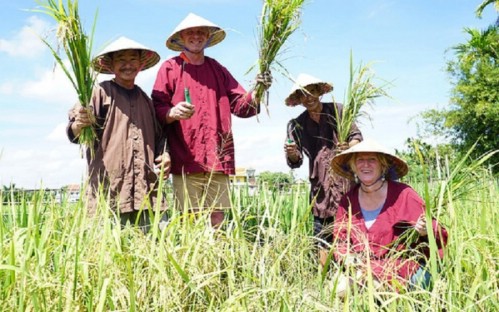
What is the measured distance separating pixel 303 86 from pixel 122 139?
45.4 inches

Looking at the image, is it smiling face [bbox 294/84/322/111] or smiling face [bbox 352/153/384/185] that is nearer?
smiling face [bbox 352/153/384/185]

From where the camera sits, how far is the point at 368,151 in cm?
294

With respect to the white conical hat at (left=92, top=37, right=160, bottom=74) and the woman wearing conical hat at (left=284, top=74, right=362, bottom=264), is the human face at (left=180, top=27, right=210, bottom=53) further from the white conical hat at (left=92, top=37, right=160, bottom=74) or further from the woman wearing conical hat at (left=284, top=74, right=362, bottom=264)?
the woman wearing conical hat at (left=284, top=74, right=362, bottom=264)

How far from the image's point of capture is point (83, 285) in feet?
6.48

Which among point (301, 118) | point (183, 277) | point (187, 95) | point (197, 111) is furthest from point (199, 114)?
point (183, 277)

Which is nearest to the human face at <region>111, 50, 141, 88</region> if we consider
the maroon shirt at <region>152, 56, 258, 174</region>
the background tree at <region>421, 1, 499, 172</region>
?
the maroon shirt at <region>152, 56, 258, 174</region>

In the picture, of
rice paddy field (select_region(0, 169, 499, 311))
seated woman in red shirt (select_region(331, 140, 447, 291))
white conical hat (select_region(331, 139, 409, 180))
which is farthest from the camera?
white conical hat (select_region(331, 139, 409, 180))

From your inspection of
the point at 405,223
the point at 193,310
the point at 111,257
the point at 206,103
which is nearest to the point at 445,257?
the point at 405,223

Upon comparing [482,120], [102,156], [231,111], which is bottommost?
[102,156]

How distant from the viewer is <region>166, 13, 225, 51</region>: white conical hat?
3279 mm

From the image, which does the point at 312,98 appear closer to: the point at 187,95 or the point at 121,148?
the point at 187,95

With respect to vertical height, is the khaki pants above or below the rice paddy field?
above

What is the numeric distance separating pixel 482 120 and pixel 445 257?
64.2ft

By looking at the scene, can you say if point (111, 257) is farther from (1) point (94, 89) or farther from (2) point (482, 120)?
(2) point (482, 120)
